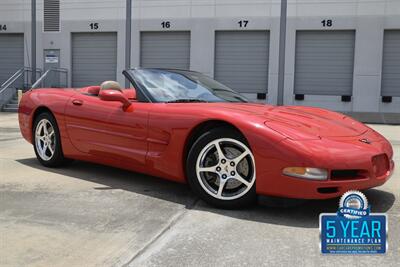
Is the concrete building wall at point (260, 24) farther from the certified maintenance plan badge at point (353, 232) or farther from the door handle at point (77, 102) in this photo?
the certified maintenance plan badge at point (353, 232)

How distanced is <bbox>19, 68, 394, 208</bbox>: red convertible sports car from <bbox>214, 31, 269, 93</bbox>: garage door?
1531 centimetres

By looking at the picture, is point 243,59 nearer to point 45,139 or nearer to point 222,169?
point 45,139

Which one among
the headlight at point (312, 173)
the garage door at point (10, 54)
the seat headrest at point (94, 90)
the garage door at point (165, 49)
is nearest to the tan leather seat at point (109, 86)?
the seat headrest at point (94, 90)

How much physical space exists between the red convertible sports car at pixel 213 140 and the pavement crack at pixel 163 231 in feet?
0.60

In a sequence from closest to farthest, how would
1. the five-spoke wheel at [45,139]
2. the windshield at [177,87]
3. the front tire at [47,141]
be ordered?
the windshield at [177,87]
the front tire at [47,141]
the five-spoke wheel at [45,139]

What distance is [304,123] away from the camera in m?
4.18

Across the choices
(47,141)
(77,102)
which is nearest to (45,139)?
(47,141)

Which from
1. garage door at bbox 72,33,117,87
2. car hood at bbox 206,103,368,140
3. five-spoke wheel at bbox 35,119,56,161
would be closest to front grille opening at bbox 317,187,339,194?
car hood at bbox 206,103,368,140

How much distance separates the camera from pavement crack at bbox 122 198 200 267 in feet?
10.2

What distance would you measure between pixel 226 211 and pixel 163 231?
0.70 metres

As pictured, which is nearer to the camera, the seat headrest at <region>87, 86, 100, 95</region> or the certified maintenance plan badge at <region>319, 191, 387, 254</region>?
the certified maintenance plan badge at <region>319, 191, 387, 254</region>

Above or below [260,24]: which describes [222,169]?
below

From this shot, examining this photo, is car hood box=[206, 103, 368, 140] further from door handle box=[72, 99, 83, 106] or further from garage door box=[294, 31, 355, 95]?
garage door box=[294, 31, 355, 95]

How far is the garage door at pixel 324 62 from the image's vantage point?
19.5 meters
